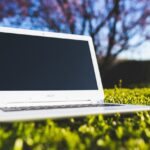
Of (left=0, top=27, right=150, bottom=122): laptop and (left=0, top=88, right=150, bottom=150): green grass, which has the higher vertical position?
(left=0, top=27, right=150, bottom=122): laptop

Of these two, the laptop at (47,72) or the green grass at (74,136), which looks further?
the laptop at (47,72)

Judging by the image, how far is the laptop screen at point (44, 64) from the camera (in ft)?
13.2

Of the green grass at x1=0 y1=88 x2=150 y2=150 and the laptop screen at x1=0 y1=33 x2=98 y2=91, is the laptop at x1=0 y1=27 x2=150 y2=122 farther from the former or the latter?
the green grass at x1=0 y1=88 x2=150 y2=150

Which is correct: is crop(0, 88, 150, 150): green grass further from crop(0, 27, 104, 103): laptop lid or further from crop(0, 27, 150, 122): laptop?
crop(0, 27, 104, 103): laptop lid

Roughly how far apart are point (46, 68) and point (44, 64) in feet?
0.14

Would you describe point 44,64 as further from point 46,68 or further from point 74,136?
point 74,136

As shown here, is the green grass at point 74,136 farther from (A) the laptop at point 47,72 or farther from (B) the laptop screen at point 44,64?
(B) the laptop screen at point 44,64

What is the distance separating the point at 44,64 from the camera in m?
4.27

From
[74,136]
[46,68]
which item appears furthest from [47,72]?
[74,136]

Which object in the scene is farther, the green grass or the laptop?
the laptop

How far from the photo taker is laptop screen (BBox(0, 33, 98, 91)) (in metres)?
4.04

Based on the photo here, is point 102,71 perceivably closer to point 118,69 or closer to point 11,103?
point 118,69

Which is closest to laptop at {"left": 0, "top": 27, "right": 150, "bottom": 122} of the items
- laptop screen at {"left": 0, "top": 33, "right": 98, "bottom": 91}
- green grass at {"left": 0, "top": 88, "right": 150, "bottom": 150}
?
laptop screen at {"left": 0, "top": 33, "right": 98, "bottom": 91}

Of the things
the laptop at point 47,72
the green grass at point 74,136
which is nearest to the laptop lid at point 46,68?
the laptop at point 47,72
